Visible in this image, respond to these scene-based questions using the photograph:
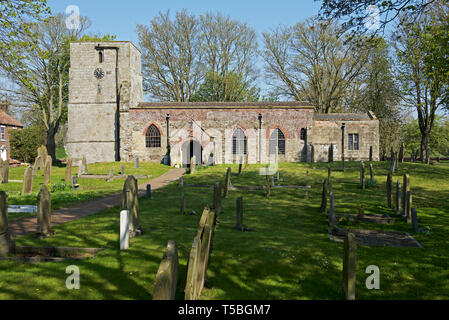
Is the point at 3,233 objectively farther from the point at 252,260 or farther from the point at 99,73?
the point at 99,73

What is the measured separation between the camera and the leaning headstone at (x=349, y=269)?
6.14 meters

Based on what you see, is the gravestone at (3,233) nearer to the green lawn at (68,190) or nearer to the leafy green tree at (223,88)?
the green lawn at (68,190)

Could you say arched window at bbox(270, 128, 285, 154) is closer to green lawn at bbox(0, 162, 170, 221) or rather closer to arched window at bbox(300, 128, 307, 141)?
arched window at bbox(300, 128, 307, 141)

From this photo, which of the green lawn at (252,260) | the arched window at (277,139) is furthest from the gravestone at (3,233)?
the arched window at (277,139)

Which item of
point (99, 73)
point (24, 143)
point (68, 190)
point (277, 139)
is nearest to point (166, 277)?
point (68, 190)

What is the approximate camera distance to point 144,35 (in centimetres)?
4797

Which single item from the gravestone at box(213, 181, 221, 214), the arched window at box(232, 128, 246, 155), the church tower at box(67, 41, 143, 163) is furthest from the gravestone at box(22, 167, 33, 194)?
the arched window at box(232, 128, 246, 155)

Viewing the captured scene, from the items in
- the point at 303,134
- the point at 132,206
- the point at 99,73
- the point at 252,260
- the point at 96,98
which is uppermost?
the point at 99,73

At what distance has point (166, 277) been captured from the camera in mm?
4914

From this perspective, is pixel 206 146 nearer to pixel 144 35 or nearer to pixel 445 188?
pixel 445 188

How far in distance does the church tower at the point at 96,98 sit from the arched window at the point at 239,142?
1131cm

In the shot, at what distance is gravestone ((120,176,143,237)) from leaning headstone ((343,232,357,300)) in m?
6.02

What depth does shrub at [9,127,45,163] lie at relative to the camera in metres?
42.2

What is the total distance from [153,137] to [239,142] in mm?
8756
